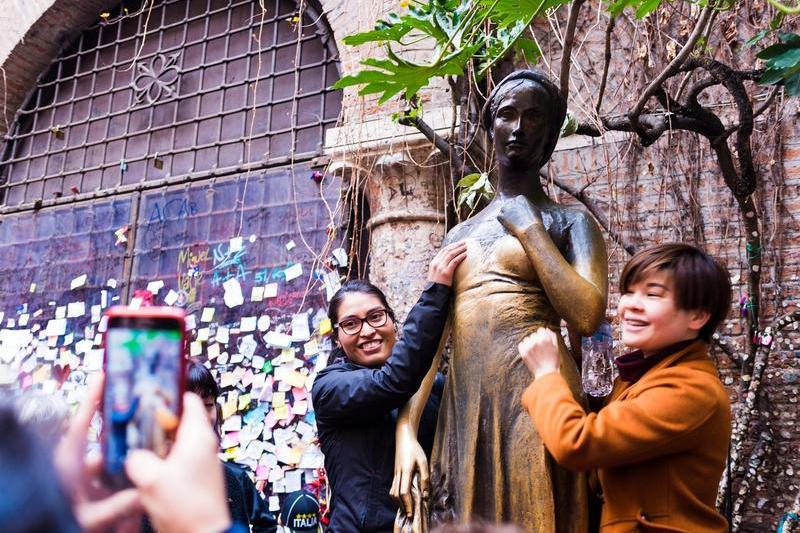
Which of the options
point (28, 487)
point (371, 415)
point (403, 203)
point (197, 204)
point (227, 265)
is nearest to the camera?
point (28, 487)

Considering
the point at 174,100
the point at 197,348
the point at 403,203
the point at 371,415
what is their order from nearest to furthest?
the point at 371,415 < the point at 403,203 < the point at 197,348 < the point at 174,100

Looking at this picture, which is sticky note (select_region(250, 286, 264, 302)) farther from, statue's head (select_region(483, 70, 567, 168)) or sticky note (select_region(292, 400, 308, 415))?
statue's head (select_region(483, 70, 567, 168))

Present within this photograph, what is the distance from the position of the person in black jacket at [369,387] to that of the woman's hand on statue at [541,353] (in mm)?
268

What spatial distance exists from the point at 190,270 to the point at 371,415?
10.9 ft

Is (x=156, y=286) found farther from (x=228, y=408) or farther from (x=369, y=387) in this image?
(x=369, y=387)

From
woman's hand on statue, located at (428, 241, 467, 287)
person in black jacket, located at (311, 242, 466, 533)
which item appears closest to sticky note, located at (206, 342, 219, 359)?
person in black jacket, located at (311, 242, 466, 533)

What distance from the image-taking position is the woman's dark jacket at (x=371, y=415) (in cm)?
172

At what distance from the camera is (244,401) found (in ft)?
14.3

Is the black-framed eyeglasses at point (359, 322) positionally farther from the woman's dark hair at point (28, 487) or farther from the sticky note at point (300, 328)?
the sticky note at point (300, 328)

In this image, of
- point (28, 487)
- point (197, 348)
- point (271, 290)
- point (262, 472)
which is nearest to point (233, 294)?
point (271, 290)

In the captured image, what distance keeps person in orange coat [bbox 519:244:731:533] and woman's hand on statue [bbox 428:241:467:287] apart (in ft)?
1.07

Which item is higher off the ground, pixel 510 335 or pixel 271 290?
pixel 271 290

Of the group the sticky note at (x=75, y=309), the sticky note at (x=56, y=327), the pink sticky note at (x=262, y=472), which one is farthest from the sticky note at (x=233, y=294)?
the sticky note at (x=56, y=327)

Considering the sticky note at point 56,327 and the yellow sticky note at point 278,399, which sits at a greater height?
the sticky note at point 56,327
